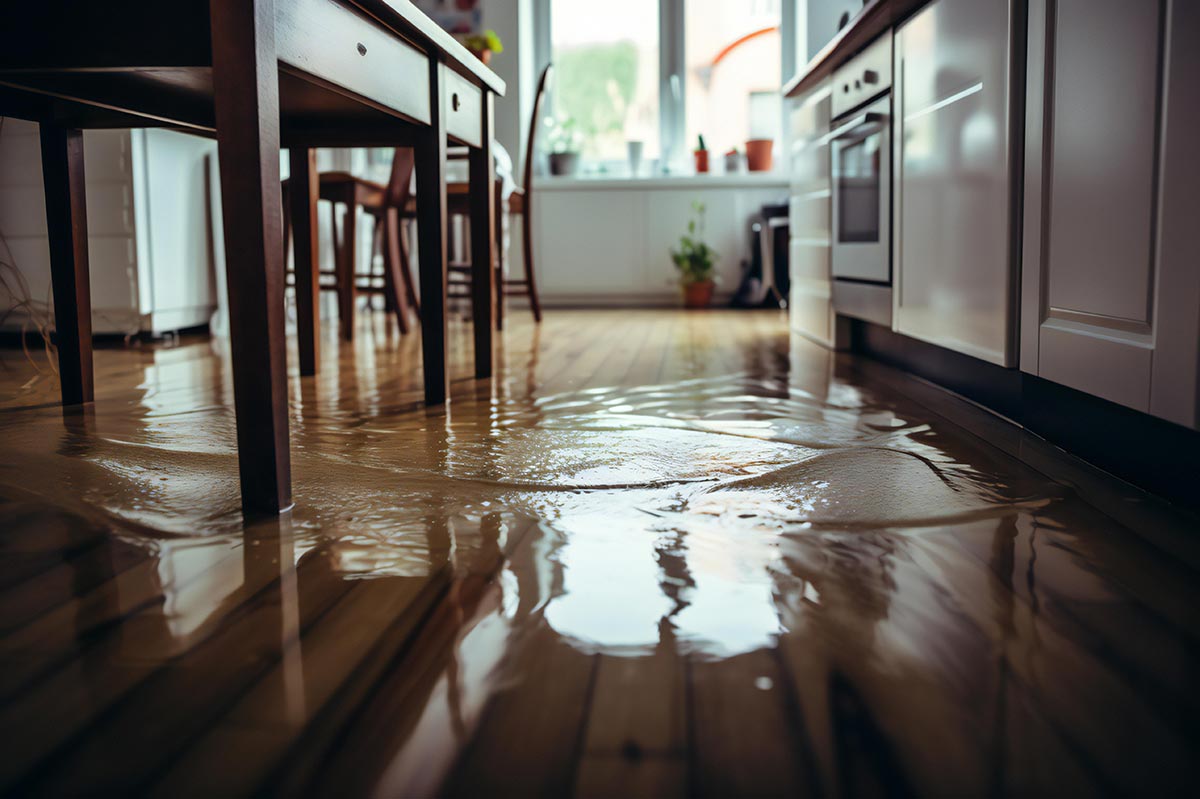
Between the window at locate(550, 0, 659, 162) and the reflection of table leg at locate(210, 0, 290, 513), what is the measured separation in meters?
5.48

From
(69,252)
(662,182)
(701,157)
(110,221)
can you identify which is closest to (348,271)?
(110,221)

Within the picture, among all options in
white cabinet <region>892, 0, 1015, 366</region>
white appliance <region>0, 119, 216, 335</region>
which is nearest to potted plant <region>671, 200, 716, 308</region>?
white appliance <region>0, 119, 216, 335</region>

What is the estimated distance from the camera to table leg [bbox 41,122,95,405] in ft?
6.12

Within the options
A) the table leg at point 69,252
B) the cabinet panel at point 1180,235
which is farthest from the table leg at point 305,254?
the cabinet panel at point 1180,235

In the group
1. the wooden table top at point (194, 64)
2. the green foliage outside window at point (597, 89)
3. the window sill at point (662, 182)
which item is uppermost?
the green foliage outside window at point (597, 89)

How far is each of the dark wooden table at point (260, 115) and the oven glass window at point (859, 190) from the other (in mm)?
983

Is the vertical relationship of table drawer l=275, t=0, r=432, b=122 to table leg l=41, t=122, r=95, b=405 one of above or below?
above

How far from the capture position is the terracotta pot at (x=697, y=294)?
19.5ft

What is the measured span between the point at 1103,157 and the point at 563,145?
211 inches

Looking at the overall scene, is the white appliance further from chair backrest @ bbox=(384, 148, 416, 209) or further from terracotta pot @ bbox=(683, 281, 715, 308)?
terracotta pot @ bbox=(683, 281, 715, 308)

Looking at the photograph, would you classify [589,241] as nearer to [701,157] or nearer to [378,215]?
[701,157]

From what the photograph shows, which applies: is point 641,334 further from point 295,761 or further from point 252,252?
point 295,761

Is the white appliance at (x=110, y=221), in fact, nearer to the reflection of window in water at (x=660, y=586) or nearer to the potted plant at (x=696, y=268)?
the reflection of window in water at (x=660, y=586)

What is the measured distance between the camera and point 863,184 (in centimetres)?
265
